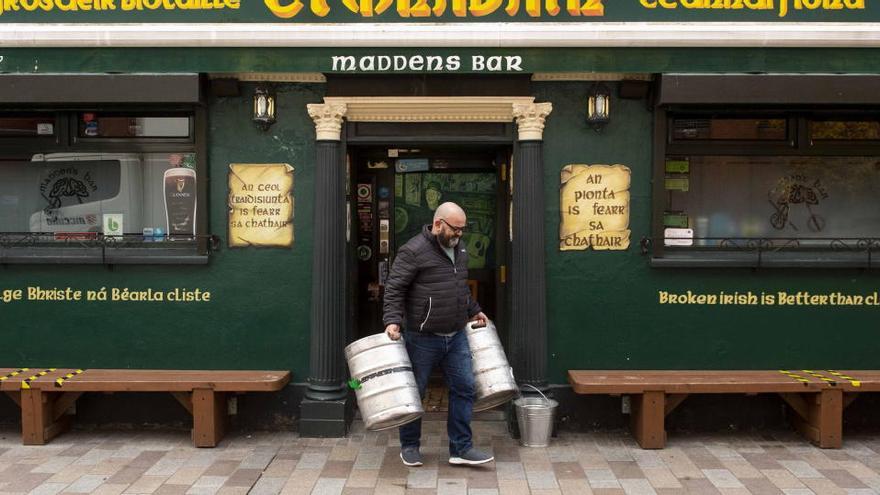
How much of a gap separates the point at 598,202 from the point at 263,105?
2.92m

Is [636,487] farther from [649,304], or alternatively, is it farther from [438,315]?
[438,315]

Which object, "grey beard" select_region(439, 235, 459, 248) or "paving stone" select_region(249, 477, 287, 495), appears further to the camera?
"grey beard" select_region(439, 235, 459, 248)

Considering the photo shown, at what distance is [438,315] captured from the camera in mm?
5059

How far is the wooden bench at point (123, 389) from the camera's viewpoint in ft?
18.3

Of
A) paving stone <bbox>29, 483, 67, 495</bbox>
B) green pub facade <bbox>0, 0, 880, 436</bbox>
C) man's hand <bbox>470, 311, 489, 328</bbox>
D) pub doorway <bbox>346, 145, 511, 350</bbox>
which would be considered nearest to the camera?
paving stone <bbox>29, 483, 67, 495</bbox>

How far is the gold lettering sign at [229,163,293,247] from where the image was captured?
604cm

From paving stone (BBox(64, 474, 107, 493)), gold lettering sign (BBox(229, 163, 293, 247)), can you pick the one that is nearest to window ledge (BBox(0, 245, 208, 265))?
gold lettering sign (BBox(229, 163, 293, 247))

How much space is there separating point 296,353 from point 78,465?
5.94 feet

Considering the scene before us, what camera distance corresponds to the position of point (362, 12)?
19.2 ft

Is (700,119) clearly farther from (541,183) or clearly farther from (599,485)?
(599,485)

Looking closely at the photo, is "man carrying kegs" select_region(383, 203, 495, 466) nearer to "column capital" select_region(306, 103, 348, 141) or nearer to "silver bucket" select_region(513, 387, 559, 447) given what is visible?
"silver bucket" select_region(513, 387, 559, 447)

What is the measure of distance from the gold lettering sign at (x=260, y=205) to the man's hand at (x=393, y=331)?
1.53 meters

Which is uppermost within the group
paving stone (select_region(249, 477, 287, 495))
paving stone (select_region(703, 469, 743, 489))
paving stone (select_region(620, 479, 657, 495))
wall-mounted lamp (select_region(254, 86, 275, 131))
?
wall-mounted lamp (select_region(254, 86, 275, 131))

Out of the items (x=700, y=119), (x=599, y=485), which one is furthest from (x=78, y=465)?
(x=700, y=119)
